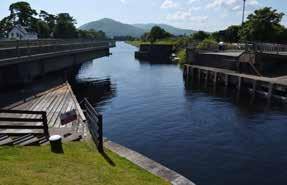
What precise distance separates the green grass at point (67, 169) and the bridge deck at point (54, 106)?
3842 millimetres

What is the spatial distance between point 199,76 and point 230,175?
43.3m

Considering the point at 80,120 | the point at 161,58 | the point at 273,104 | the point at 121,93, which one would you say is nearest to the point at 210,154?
the point at 80,120

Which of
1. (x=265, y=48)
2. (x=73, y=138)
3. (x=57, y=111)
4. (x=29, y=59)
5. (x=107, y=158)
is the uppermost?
(x=265, y=48)

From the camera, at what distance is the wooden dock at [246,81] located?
40.2 meters

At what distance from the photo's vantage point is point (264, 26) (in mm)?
82938

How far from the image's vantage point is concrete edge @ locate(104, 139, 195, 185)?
13.2 meters

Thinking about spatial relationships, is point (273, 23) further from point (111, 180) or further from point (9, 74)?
point (111, 180)

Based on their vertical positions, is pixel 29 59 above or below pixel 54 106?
above

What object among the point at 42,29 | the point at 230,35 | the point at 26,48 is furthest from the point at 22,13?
the point at 26,48

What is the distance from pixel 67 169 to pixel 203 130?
1756 centimetres

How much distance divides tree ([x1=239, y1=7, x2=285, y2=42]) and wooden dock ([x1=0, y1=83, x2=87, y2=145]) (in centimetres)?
6243

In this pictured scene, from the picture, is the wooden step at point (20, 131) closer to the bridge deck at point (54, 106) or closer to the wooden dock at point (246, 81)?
A: the bridge deck at point (54, 106)

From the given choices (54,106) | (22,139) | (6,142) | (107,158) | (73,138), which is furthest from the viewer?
(54,106)

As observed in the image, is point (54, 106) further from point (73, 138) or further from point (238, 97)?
point (238, 97)
